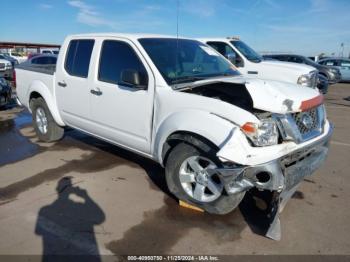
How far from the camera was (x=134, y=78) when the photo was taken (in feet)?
12.5

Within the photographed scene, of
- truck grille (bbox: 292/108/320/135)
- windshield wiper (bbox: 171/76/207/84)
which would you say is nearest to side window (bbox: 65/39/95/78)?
windshield wiper (bbox: 171/76/207/84)

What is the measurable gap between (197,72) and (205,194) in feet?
5.42

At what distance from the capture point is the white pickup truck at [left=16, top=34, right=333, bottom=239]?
3.05 metres

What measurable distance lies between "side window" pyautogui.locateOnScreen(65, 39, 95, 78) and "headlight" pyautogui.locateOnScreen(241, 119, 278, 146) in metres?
2.83

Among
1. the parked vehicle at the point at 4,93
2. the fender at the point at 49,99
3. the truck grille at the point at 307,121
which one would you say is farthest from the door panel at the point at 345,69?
the fender at the point at 49,99

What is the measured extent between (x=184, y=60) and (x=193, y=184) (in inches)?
66.8

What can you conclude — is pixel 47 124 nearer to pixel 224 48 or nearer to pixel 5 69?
pixel 224 48

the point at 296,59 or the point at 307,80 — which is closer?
the point at 307,80

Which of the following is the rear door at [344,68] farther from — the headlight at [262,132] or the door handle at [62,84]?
the headlight at [262,132]

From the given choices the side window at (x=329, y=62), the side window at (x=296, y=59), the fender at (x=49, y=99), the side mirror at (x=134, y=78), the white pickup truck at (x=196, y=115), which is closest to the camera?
the white pickup truck at (x=196, y=115)

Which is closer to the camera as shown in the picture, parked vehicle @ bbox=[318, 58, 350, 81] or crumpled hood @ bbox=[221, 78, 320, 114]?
crumpled hood @ bbox=[221, 78, 320, 114]

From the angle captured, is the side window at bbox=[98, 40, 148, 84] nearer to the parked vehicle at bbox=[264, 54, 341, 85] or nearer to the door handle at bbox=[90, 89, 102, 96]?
the door handle at bbox=[90, 89, 102, 96]

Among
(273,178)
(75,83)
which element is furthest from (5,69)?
(273,178)

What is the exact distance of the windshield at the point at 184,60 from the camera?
4.03 metres
